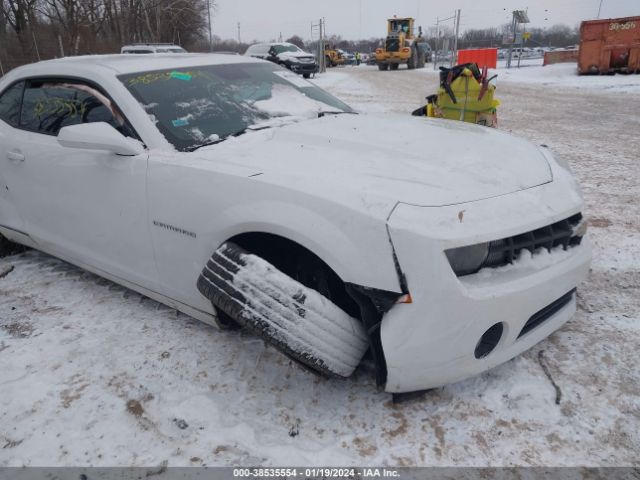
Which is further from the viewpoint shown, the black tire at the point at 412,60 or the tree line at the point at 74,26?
the black tire at the point at 412,60

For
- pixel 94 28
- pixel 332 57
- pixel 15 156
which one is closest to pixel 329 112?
pixel 15 156

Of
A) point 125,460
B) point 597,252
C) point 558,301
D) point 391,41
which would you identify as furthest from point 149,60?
point 391,41

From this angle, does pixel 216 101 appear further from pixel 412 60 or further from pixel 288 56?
pixel 412 60

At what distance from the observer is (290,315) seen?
1795 mm

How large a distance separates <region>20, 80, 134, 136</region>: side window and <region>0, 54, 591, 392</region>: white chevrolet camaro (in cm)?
1

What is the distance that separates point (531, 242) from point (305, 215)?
89cm

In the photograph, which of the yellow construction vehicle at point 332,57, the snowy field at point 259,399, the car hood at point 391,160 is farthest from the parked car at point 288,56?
the snowy field at point 259,399

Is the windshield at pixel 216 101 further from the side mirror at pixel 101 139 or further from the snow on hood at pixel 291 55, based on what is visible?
the snow on hood at pixel 291 55

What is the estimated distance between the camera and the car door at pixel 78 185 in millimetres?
2359

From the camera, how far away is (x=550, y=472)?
1613 mm

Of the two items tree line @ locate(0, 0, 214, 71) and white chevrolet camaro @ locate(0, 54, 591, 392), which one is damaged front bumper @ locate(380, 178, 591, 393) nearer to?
white chevrolet camaro @ locate(0, 54, 591, 392)

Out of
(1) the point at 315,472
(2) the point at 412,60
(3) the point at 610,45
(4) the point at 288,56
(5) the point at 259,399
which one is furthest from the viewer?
(2) the point at 412,60

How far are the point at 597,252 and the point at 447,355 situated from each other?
211 centimetres

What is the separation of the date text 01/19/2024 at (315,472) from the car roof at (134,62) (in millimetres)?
2101
